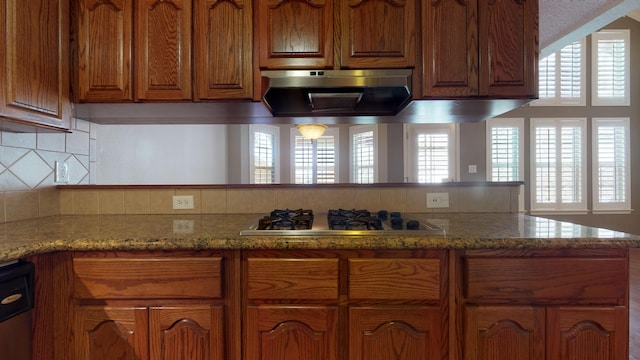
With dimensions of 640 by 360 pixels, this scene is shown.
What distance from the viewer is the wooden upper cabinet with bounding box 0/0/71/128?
1062mm

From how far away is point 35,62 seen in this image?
3.83 ft

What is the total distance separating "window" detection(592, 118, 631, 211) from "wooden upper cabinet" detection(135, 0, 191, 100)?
637 centimetres

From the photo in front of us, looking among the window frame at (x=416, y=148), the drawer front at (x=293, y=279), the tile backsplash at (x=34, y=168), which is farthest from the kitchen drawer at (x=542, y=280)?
the window frame at (x=416, y=148)

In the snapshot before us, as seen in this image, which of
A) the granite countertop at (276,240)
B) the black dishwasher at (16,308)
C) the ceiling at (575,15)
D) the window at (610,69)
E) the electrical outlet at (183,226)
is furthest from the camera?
the window at (610,69)

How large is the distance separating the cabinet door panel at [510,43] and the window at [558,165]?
4396mm

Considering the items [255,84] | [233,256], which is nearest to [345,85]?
[255,84]

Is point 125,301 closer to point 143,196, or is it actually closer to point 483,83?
point 143,196

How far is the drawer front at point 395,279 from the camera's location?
1.02 meters

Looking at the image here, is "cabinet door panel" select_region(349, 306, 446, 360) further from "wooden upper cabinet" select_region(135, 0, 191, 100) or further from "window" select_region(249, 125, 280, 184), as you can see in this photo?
"window" select_region(249, 125, 280, 184)

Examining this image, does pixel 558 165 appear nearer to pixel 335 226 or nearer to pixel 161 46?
pixel 335 226

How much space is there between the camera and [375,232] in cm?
107

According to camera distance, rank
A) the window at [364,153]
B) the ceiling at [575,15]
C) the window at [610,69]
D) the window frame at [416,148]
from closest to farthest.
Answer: the ceiling at [575,15] → the window at [610,69] → the window frame at [416,148] → the window at [364,153]

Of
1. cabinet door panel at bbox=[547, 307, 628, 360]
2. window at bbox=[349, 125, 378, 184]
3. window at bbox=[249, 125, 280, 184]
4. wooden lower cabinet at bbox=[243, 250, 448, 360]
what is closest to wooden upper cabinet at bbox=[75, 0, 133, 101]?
wooden lower cabinet at bbox=[243, 250, 448, 360]

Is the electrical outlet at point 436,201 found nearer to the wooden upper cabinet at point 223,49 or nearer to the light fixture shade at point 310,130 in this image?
the wooden upper cabinet at point 223,49
